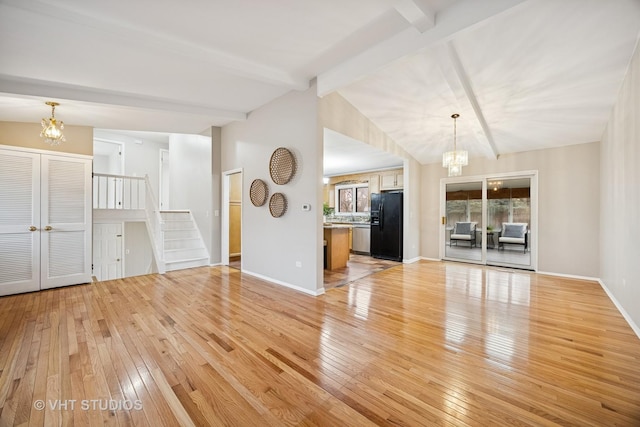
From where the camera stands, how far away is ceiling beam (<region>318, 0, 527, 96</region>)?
2.30 m

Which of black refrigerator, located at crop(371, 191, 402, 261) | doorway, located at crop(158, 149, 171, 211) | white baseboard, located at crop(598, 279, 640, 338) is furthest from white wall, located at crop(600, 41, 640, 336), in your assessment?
doorway, located at crop(158, 149, 171, 211)

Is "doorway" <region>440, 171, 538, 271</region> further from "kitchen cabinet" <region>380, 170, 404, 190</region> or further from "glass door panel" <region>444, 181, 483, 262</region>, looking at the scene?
"kitchen cabinet" <region>380, 170, 404, 190</region>

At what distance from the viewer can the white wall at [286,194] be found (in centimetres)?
391

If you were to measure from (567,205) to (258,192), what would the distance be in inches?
238

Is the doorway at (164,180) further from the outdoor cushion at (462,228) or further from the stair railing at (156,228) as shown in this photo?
the outdoor cushion at (462,228)

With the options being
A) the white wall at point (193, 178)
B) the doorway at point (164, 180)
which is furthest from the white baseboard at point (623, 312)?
the doorway at point (164, 180)

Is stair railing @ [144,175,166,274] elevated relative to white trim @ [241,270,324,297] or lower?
elevated

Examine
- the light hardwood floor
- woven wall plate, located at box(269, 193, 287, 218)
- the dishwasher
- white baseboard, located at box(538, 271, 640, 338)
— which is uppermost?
woven wall plate, located at box(269, 193, 287, 218)

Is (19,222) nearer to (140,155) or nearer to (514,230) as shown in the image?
(140,155)

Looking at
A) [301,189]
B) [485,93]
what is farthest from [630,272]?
[301,189]

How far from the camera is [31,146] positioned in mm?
4164

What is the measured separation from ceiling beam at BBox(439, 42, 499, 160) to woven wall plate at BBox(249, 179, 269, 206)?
326cm

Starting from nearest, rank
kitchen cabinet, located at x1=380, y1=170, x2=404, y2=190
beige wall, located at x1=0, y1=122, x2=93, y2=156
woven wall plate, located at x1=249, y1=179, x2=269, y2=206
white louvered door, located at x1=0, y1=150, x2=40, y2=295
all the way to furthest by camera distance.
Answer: white louvered door, located at x1=0, y1=150, x2=40, y2=295, beige wall, located at x1=0, y1=122, x2=93, y2=156, woven wall plate, located at x1=249, y1=179, x2=269, y2=206, kitchen cabinet, located at x1=380, y1=170, x2=404, y2=190

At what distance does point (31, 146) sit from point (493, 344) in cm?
695
